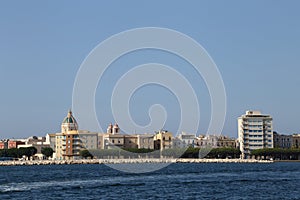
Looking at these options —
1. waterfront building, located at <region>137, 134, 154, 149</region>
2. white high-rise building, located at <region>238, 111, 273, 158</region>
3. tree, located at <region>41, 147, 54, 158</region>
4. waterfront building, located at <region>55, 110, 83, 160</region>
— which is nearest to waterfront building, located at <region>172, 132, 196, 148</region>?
waterfront building, located at <region>137, 134, 154, 149</region>

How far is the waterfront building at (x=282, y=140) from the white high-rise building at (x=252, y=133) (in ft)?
42.8

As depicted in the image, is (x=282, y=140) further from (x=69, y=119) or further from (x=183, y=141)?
(x=69, y=119)

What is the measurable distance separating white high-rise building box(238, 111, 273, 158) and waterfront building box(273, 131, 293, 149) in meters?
13.1

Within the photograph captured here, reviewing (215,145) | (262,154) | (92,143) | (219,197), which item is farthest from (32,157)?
(219,197)

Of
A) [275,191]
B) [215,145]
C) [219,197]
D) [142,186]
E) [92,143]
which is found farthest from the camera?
[215,145]

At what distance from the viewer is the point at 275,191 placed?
4706 centimetres

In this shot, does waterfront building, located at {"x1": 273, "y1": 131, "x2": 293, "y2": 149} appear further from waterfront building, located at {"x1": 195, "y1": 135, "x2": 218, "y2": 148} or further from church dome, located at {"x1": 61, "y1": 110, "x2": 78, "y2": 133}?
church dome, located at {"x1": 61, "y1": 110, "x2": 78, "y2": 133}

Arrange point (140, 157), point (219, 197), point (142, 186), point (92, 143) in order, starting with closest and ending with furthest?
point (219, 197), point (142, 186), point (140, 157), point (92, 143)

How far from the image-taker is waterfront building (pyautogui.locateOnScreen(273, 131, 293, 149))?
18012cm

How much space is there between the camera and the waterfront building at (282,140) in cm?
18012

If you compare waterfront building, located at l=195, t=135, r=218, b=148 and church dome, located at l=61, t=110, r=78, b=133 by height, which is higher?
church dome, located at l=61, t=110, r=78, b=133

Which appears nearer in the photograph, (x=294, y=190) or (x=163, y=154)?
(x=294, y=190)

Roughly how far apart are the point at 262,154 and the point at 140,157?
33.8 m

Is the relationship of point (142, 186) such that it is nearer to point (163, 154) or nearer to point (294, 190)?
point (294, 190)
